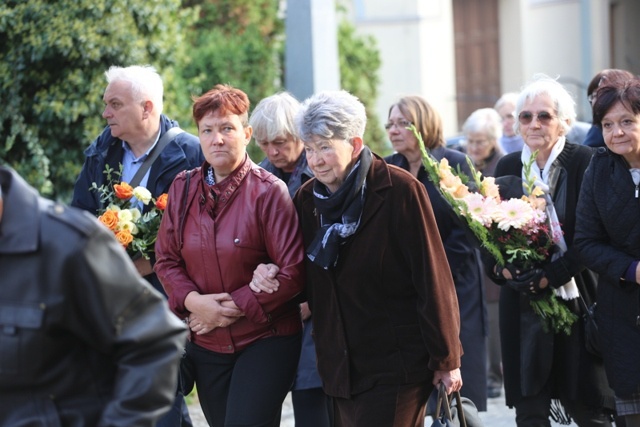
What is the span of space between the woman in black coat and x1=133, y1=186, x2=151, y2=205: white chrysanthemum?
2106mm

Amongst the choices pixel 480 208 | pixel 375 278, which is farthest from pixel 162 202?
pixel 480 208

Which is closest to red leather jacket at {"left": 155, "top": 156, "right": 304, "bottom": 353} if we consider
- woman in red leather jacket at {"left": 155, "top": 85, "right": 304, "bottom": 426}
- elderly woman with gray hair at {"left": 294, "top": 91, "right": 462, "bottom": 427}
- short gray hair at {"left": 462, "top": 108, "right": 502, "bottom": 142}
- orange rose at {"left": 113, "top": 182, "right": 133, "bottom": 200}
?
woman in red leather jacket at {"left": 155, "top": 85, "right": 304, "bottom": 426}

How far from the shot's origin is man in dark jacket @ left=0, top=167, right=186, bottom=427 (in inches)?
115

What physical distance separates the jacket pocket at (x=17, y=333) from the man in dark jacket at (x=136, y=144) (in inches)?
107

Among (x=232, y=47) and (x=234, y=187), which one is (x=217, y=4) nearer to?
(x=232, y=47)

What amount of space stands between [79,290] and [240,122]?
7.45ft

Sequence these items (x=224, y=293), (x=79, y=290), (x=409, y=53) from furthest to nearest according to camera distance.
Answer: (x=409, y=53) → (x=224, y=293) → (x=79, y=290)

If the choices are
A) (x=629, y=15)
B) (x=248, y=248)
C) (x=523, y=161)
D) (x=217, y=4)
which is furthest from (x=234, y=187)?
(x=629, y=15)

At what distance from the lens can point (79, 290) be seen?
2943 mm

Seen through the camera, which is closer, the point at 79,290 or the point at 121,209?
the point at 79,290

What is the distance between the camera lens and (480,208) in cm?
548

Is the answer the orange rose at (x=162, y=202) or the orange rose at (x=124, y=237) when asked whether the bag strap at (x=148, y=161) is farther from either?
the orange rose at (x=124, y=237)

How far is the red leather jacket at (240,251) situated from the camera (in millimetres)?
4875

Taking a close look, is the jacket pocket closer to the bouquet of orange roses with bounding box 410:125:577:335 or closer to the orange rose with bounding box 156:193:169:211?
the orange rose with bounding box 156:193:169:211
